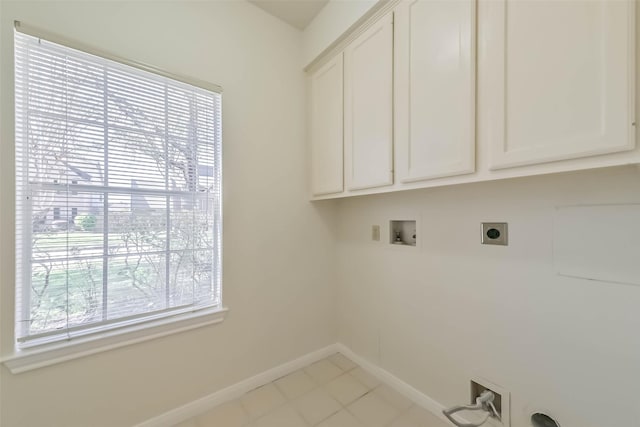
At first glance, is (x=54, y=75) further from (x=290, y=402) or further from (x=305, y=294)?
(x=290, y=402)

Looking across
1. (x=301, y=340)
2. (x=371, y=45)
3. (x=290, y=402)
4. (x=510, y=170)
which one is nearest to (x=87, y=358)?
(x=290, y=402)

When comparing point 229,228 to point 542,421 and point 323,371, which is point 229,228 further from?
point 542,421

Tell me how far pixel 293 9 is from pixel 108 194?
176 centimetres

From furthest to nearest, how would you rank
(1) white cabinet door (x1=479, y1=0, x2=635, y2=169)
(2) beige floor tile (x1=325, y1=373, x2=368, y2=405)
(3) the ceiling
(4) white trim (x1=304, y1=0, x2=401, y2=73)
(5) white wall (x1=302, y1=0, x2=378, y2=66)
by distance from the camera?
(3) the ceiling < (2) beige floor tile (x1=325, y1=373, x2=368, y2=405) < (5) white wall (x1=302, y1=0, x2=378, y2=66) < (4) white trim (x1=304, y1=0, x2=401, y2=73) < (1) white cabinet door (x1=479, y1=0, x2=635, y2=169)

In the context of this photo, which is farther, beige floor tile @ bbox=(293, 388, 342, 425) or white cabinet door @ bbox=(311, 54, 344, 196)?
white cabinet door @ bbox=(311, 54, 344, 196)

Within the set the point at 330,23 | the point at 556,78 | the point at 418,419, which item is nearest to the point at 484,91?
the point at 556,78

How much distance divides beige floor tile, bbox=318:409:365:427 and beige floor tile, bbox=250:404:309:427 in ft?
0.40

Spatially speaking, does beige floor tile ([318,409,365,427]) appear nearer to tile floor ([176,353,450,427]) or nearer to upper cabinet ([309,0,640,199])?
tile floor ([176,353,450,427])

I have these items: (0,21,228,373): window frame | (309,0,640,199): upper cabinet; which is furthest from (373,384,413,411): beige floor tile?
(309,0,640,199): upper cabinet

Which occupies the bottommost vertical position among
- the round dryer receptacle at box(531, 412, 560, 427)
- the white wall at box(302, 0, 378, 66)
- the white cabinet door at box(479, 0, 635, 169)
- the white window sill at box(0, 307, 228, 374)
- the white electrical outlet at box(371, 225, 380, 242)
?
the round dryer receptacle at box(531, 412, 560, 427)

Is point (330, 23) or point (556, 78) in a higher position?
point (330, 23)

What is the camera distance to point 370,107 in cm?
151

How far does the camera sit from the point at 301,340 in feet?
6.46

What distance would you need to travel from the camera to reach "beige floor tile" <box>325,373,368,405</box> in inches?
62.6
